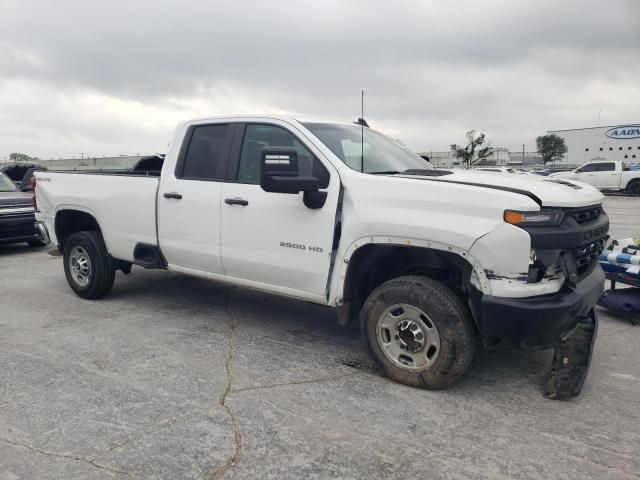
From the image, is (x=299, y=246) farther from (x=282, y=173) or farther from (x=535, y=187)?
(x=535, y=187)

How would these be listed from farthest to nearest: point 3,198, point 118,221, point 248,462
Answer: point 3,198 → point 118,221 → point 248,462

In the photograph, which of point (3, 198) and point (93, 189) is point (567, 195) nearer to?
point (93, 189)

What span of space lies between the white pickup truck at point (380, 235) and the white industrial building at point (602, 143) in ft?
232

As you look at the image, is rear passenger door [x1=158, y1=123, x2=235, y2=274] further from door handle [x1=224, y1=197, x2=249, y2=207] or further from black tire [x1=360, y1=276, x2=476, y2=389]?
black tire [x1=360, y1=276, x2=476, y2=389]

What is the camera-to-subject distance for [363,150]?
422 cm

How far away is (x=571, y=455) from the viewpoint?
2.81m

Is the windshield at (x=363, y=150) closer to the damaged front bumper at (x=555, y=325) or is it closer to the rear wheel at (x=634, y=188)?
the damaged front bumper at (x=555, y=325)

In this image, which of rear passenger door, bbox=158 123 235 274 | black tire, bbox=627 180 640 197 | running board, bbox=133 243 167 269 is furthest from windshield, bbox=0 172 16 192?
black tire, bbox=627 180 640 197

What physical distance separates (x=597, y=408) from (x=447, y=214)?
159 centimetres

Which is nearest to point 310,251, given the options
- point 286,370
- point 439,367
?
point 286,370

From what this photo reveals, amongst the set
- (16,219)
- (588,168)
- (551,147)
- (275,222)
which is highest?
(551,147)

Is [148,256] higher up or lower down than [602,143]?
lower down

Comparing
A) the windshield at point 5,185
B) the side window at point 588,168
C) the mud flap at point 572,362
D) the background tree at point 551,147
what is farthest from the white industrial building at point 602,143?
the mud flap at point 572,362

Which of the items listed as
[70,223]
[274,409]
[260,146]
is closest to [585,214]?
[274,409]
